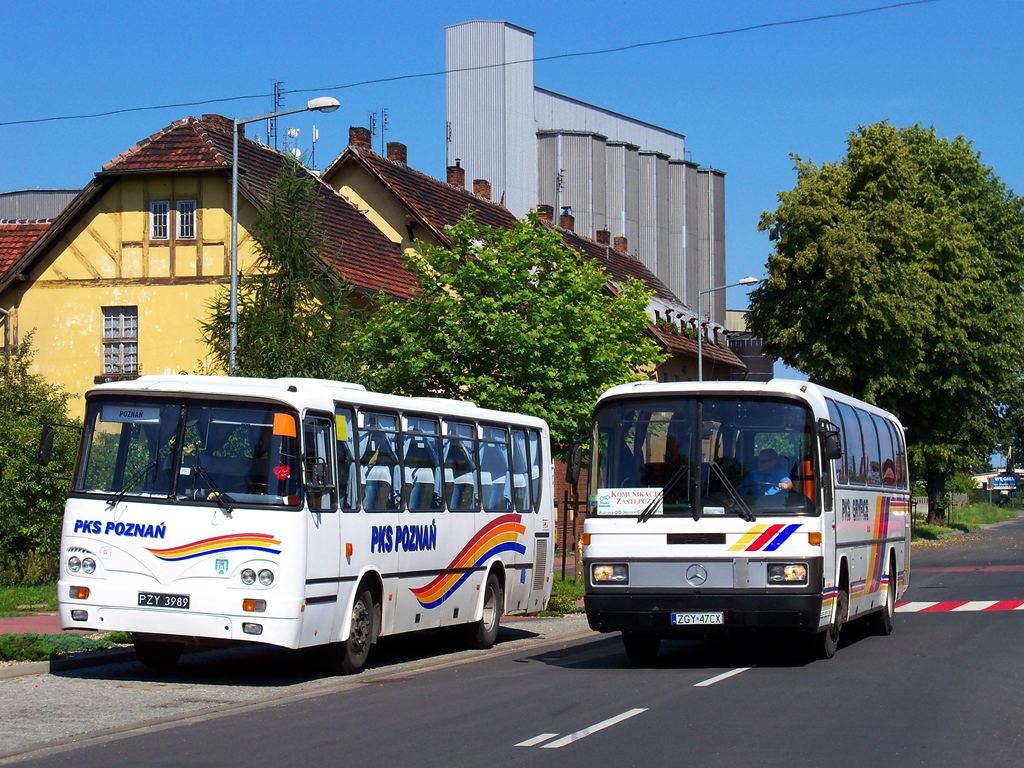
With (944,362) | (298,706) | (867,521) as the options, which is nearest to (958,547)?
(944,362)

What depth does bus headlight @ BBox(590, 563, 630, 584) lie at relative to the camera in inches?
585

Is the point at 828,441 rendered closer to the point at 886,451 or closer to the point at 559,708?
the point at 559,708

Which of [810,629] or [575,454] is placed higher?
[575,454]

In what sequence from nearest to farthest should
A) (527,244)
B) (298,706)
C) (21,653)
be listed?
(298,706)
(21,653)
(527,244)

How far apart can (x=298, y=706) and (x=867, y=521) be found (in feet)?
27.1

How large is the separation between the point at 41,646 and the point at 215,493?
2773 millimetres

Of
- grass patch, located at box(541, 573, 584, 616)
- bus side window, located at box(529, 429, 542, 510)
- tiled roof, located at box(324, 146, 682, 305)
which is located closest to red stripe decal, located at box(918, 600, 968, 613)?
grass patch, located at box(541, 573, 584, 616)

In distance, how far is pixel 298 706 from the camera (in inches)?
489

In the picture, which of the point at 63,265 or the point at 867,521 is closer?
the point at 867,521

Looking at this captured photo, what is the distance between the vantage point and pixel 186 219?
3866 centimetres

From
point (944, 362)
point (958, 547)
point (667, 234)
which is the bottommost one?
point (958, 547)

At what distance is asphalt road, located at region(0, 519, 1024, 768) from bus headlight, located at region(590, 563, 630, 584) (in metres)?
0.93

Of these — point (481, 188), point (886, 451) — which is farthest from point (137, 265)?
point (481, 188)

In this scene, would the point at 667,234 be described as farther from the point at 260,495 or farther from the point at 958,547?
the point at 260,495
